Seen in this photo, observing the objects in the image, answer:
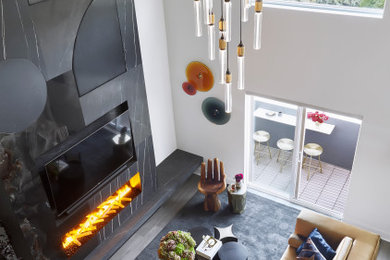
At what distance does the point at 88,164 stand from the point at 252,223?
3.06 meters

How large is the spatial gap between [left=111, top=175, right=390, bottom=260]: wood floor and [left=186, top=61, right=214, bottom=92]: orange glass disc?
Result: 1.93 metres

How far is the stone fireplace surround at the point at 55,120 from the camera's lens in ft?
15.0

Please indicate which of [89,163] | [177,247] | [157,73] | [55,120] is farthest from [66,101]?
[157,73]

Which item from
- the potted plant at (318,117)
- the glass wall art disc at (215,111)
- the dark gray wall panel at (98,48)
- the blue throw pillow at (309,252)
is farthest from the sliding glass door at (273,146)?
the dark gray wall panel at (98,48)

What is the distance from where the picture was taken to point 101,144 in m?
5.89

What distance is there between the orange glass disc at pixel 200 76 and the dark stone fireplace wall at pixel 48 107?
1417 millimetres

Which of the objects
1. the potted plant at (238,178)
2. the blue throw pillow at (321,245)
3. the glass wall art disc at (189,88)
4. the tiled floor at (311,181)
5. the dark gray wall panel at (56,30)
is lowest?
the tiled floor at (311,181)

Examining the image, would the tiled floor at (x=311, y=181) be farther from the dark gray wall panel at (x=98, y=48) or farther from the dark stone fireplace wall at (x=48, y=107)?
the dark gray wall panel at (x=98, y=48)

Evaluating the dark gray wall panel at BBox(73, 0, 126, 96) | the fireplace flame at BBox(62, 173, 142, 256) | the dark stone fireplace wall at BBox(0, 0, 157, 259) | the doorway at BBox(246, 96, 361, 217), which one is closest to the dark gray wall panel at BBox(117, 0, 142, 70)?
the dark stone fireplace wall at BBox(0, 0, 157, 259)

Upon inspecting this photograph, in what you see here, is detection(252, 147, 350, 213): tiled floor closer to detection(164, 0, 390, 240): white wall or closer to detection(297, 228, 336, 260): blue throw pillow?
detection(164, 0, 390, 240): white wall

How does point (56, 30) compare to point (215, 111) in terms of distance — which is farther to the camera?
point (215, 111)

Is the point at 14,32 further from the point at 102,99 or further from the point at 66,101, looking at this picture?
the point at 102,99

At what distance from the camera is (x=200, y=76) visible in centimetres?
738

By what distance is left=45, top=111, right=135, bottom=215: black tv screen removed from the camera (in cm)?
534
